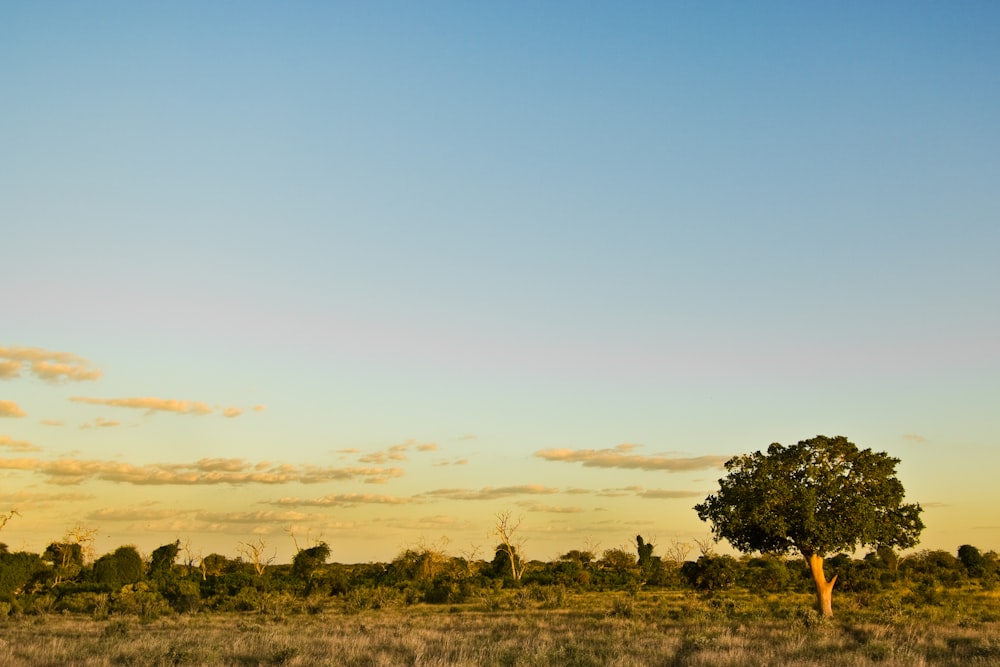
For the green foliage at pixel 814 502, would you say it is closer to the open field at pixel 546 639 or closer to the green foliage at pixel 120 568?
the open field at pixel 546 639

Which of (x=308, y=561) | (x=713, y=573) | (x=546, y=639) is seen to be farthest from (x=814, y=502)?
(x=308, y=561)

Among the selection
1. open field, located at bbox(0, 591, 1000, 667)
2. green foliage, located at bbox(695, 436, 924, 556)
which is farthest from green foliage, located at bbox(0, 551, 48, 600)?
green foliage, located at bbox(695, 436, 924, 556)

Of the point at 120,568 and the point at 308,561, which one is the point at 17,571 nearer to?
the point at 120,568

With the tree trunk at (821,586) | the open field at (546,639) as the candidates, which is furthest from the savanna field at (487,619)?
the tree trunk at (821,586)

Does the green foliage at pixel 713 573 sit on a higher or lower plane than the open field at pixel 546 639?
lower

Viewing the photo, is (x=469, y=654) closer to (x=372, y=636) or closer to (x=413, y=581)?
(x=372, y=636)

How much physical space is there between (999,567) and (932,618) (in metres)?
60.8

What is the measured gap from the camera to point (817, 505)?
3253 centimetres

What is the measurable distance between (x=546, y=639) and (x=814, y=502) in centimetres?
1438

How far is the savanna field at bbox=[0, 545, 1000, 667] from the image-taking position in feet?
64.2

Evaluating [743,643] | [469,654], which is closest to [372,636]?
[469,654]

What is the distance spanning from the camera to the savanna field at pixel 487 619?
1958 centimetres

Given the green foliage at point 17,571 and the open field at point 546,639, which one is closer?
the open field at point 546,639

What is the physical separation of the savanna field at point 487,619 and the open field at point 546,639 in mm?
89
